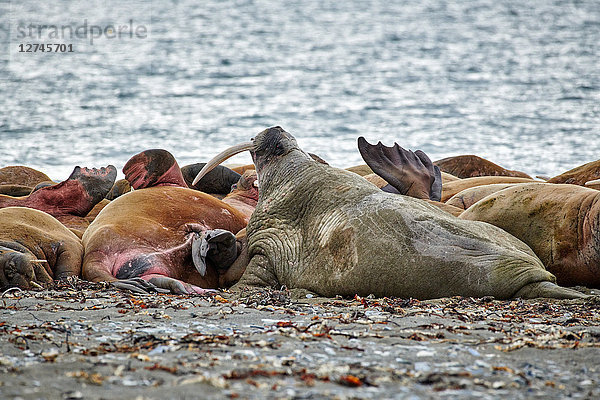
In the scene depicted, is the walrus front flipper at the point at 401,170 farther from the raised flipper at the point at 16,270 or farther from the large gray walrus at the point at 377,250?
the raised flipper at the point at 16,270

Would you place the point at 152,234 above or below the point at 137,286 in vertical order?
above

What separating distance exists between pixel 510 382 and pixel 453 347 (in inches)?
18.2

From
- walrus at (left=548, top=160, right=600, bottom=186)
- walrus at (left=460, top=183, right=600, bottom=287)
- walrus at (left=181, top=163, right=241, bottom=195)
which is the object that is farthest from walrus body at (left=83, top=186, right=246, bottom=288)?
walrus at (left=548, top=160, right=600, bottom=186)

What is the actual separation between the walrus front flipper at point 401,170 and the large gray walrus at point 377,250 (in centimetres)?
169

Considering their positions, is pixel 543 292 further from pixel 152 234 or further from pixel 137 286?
pixel 152 234

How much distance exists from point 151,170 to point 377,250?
3.17 metres

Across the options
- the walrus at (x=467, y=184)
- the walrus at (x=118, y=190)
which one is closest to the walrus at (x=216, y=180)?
the walrus at (x=118, y=190)

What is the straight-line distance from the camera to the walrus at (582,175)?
696 cm

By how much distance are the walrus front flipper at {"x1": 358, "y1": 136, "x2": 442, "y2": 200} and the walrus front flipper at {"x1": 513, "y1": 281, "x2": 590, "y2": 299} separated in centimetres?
283

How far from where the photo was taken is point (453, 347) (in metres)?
2.58

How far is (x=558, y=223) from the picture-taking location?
15.7ft

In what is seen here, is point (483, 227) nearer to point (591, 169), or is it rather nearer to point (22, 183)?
point (591, 169)

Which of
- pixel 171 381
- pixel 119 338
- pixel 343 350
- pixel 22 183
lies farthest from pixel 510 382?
pixel 22 183

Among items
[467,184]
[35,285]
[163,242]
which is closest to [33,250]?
[35,285]
